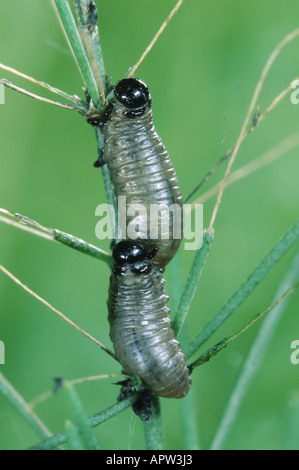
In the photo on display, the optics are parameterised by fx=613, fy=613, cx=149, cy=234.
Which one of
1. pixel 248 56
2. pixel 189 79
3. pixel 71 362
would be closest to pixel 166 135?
pixel 189 79

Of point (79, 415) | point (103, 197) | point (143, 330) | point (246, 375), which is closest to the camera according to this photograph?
point (79, 415)

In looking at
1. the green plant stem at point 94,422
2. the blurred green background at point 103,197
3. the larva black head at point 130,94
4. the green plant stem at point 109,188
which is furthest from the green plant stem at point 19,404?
the blurred green background at point 103,197

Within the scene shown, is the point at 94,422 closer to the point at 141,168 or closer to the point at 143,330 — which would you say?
the point at 143,330

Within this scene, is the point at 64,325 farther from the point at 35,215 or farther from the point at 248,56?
the point at 248,56

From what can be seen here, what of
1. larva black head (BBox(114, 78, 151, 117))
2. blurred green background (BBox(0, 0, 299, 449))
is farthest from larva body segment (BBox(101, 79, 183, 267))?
blurred green background (BBox(0, 0, 299, 449))

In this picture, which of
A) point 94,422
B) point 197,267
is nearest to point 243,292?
point 197,267

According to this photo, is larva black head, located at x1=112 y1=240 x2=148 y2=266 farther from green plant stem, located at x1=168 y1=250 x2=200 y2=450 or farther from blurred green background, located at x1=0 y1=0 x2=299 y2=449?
blurred green background, located at x1=0 y1=0 x2=299 y2=449

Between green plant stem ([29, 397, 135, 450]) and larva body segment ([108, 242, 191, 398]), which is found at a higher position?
larva body segment ([108, 242, 191, 398])
